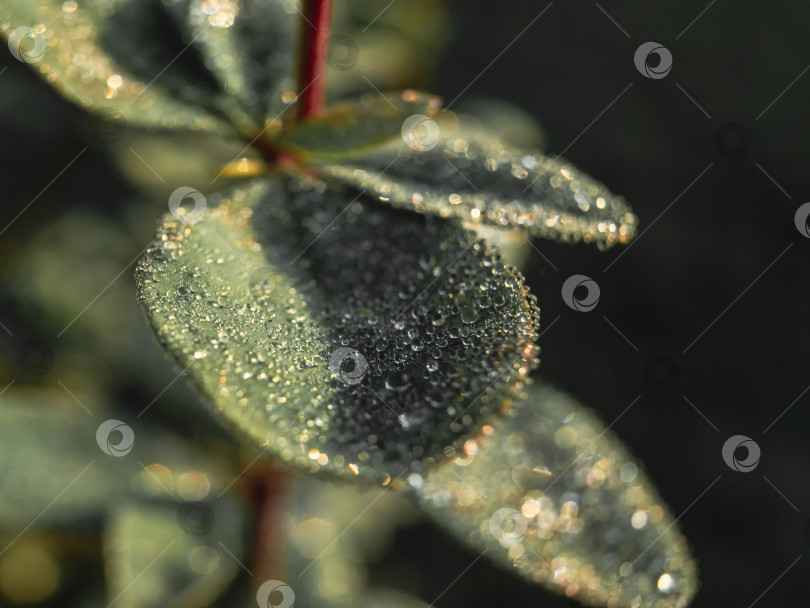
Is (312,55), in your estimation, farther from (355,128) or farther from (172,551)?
(172,551)

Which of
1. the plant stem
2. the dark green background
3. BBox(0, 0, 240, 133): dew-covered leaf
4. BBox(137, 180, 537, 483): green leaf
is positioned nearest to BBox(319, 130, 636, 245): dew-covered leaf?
BBox(137, 180, 537, 483): green leaf

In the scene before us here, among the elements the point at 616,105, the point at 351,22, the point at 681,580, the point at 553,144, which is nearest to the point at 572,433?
the point at 681,580

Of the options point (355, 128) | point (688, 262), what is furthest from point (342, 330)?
point (688, 262)

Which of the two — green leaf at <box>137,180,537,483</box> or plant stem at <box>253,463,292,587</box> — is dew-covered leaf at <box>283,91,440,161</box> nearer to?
green leaf at <box>137,180,537,483</box>

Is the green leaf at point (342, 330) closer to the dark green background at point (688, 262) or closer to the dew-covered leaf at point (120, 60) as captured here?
the dew-covered leaf at point (120, 60)

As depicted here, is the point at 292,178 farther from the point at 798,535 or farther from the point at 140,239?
the point at 798,535
